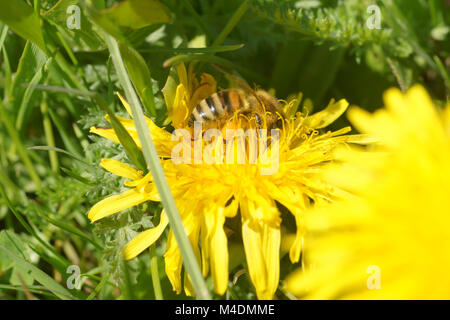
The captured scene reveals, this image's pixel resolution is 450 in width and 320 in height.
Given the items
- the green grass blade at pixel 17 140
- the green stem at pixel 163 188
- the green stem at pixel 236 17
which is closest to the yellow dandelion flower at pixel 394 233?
the green stem at pixel 163 188

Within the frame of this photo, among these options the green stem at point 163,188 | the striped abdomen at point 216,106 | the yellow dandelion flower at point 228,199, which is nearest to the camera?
the green stem at point 163,188

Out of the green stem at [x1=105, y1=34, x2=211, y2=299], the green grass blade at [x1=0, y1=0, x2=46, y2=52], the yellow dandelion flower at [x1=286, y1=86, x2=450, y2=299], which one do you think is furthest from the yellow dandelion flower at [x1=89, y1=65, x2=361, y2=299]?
the green grass blade at [x1=0, y1=0, x2=46, y2=52]

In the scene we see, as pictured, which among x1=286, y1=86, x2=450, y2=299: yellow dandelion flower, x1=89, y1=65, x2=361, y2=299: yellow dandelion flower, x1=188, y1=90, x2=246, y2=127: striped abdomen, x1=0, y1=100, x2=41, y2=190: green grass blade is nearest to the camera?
→ x1=286, y1=86, x2=450, y2=299: yellow dandelion flower

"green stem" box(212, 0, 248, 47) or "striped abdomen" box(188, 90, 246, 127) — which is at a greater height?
"green stem" box(212, 0, 248, 47)

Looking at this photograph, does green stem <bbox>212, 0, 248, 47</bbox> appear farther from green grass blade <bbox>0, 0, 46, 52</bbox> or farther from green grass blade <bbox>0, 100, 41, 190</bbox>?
green grass blade <bbox>0, 100, 41, 190</bbox>

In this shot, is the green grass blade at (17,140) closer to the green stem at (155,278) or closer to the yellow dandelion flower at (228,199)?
the yellow dandelion flower at (228,199)
